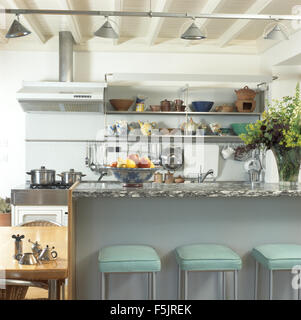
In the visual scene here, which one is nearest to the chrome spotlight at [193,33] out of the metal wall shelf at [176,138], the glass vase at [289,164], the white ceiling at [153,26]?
the white ceiling at [153,26]

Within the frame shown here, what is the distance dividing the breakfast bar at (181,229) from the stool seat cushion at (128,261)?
0.44 feet

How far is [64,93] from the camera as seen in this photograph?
15.6 feet

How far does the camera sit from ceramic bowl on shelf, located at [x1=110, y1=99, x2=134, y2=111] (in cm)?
500

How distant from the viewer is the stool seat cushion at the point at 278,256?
6.67ft

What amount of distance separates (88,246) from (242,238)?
2.40ft

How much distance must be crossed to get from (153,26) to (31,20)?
117cm

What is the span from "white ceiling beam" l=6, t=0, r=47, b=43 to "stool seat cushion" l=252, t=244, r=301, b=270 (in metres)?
2.86

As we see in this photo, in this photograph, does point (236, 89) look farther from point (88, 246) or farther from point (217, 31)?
point (88, 246)

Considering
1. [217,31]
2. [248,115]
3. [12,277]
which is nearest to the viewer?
[12,277]

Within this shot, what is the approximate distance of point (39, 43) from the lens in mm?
5105

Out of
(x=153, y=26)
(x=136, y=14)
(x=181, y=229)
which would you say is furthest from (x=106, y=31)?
(x=181, y=229)

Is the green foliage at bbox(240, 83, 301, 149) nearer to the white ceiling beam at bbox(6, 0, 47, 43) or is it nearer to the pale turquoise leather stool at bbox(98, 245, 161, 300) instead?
the pale turquoise leather stool at bbox(98, 245, 161, 300)

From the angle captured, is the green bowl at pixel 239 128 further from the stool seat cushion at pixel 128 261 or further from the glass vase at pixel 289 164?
the stool seat cushion at pixel 128 261
